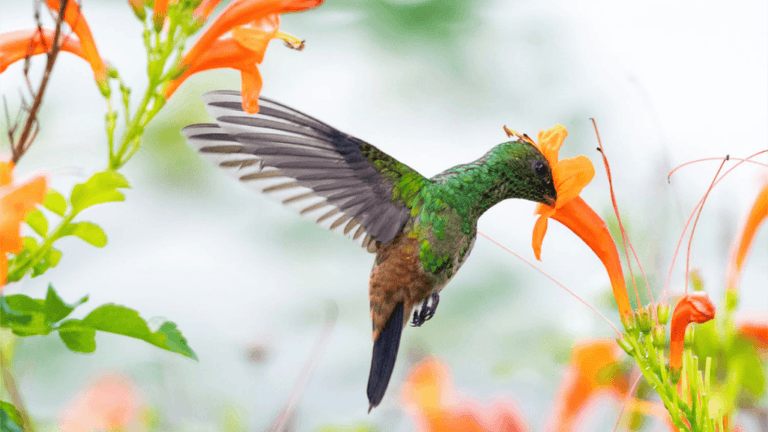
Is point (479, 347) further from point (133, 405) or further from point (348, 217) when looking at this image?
point (348, 217)

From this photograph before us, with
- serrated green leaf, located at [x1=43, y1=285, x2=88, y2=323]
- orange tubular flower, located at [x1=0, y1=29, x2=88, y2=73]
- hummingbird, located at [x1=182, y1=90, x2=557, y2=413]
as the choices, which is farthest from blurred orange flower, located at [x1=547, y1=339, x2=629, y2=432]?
orange tubular flower, located at [x1=0, y1=29, x2=88, y2=73]

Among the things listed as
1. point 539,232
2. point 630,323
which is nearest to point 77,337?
point 539,232

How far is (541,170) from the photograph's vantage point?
128 cm

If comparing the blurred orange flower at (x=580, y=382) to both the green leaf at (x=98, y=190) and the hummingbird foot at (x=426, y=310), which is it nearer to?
the hummingbird foot at (x=426, y=310)

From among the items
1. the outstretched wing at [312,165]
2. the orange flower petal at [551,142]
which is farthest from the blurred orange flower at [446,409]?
the orange flower petal at [551,142]

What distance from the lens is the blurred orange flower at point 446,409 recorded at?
1393mm

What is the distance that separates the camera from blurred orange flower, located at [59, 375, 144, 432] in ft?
6.91

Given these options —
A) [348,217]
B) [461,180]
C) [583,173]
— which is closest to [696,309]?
[583,173]

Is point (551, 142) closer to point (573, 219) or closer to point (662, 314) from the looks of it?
point (573, 219)

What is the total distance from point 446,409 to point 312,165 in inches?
26.2

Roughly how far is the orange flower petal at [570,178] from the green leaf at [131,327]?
720mm

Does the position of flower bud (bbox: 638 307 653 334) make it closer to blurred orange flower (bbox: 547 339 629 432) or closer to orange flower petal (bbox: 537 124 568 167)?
orange flower petal (bbox: 537 124 568 167)

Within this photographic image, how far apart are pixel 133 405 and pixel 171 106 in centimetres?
244

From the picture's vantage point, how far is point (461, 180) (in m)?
1.44
